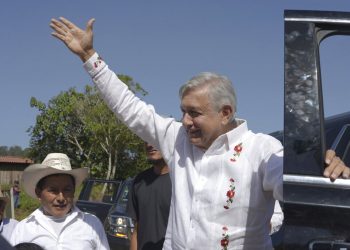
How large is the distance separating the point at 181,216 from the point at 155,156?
1.52 m

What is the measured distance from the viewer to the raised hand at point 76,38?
118 inches

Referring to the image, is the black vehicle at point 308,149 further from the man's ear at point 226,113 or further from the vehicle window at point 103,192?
the vehicle window at point 103,192

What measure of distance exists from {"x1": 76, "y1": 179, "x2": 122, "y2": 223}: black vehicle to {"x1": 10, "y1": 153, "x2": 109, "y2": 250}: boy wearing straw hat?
291 inches

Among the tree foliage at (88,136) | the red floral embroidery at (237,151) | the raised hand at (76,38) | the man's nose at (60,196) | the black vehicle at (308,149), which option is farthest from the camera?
the tree foliage at (88,136)

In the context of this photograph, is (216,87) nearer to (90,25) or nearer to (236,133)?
(236,133)

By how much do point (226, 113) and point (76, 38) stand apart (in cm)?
84

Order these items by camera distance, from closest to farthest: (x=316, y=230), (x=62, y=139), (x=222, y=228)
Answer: (x=316, y=230), (x=222, y=228), (x=62, y=139)

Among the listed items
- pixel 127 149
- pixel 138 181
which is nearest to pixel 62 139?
pixel 127 149

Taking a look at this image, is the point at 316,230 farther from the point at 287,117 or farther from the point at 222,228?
the point at 222,228

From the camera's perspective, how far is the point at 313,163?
83.5 inches

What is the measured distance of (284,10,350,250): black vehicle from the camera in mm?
2070

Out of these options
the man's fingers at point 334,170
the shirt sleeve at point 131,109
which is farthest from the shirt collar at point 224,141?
the man's fingers at point 334,170

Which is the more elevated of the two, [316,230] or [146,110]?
[146,110]

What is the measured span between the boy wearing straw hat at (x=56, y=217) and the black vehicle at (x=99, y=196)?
24.3ft
